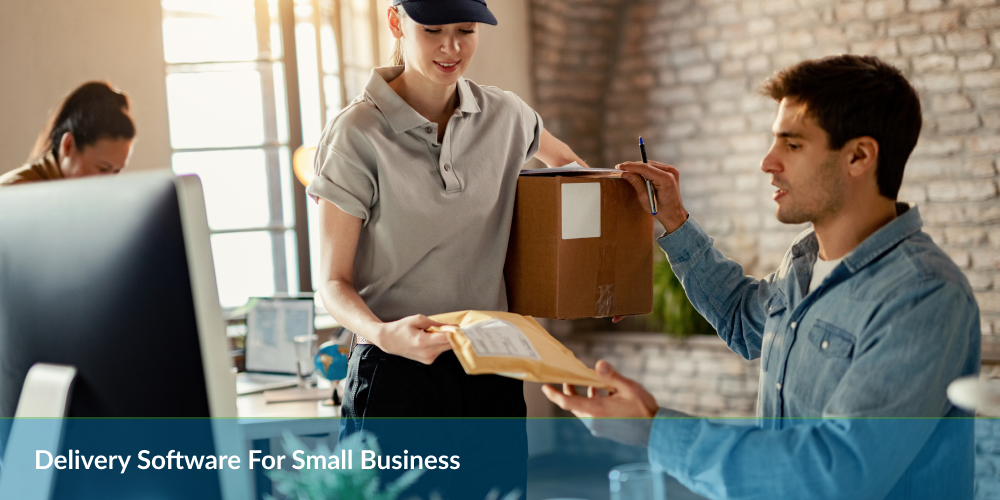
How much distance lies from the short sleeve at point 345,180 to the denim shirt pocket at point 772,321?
0.72 m

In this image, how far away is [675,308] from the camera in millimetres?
4230

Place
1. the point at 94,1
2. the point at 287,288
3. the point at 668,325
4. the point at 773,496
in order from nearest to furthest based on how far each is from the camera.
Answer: the point at 773,496
the point at 94,1
the point at 287,288
the point at 668,325

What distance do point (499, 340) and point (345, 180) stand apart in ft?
1.37

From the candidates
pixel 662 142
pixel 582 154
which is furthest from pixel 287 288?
pixel 662 142

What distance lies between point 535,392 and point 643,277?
302 centimetres

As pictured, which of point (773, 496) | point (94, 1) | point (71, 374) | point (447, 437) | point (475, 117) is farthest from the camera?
point (94, 1)

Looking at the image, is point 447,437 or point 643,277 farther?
point 643,277

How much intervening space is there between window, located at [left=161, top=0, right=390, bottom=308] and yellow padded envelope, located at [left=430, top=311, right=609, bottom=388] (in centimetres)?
266

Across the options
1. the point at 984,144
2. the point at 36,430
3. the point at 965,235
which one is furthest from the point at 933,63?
the point at 36,430

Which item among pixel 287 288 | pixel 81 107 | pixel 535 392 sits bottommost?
pixel 535 392

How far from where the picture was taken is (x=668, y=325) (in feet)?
14.0

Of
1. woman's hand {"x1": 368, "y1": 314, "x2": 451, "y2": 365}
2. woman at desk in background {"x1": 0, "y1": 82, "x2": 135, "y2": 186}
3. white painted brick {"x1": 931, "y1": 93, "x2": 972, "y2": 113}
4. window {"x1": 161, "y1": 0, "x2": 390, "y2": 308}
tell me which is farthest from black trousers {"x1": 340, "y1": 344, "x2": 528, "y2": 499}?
white painted brick {"x1": 931, "y1": 93, "x2": 972, "y2": 113}

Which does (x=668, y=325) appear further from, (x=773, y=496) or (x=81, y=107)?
(x=773, y=496)

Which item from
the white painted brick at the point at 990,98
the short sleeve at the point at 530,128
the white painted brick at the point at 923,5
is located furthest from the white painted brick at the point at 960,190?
the short sleeve at the point at 530,128
